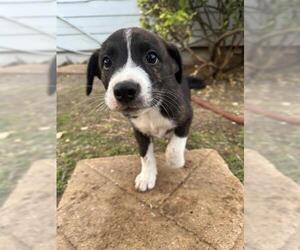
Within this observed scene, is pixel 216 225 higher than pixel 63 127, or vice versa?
pixel 63 127

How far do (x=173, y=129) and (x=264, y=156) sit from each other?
2.31 feet

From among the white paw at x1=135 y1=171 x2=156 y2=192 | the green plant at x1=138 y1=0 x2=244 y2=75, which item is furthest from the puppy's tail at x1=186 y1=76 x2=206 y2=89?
the white paw at x1=135 y1=171 x2=156 y2=192

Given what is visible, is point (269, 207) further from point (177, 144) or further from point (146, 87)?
point (177, 144)

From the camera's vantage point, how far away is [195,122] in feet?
6.30

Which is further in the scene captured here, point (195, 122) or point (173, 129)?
point (195, 122)

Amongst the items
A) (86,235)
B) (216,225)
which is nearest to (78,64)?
(86,235)

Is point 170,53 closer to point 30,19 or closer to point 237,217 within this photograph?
point 237,217

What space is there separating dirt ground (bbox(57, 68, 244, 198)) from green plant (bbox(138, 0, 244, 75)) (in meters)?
0.15

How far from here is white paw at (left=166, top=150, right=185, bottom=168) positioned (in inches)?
60.6

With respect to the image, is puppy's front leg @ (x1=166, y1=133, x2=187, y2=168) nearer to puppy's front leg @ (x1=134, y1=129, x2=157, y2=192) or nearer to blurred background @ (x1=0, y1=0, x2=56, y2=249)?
puppy's front leg @ (x1=134, y1=129, x2=157, y2=192)

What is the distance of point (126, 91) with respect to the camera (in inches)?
43.3

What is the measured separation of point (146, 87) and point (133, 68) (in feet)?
0.21

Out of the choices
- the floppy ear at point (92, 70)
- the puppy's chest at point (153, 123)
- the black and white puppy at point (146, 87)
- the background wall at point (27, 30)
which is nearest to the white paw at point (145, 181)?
the black and white puppy at point (146, 87)

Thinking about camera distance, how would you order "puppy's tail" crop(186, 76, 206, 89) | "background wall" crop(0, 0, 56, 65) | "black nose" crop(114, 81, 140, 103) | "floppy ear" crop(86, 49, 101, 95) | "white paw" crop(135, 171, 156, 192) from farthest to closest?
"puppy's tail" crop(186, 76, 206, 89)
"white paw" crop(135, 171, 156, 192)
"floppy ear" crop(86, 49, 101, 95)
"black nose" crop(114, 81, 140, 103)
"background wall" crop(0, 0, 56, 65)
